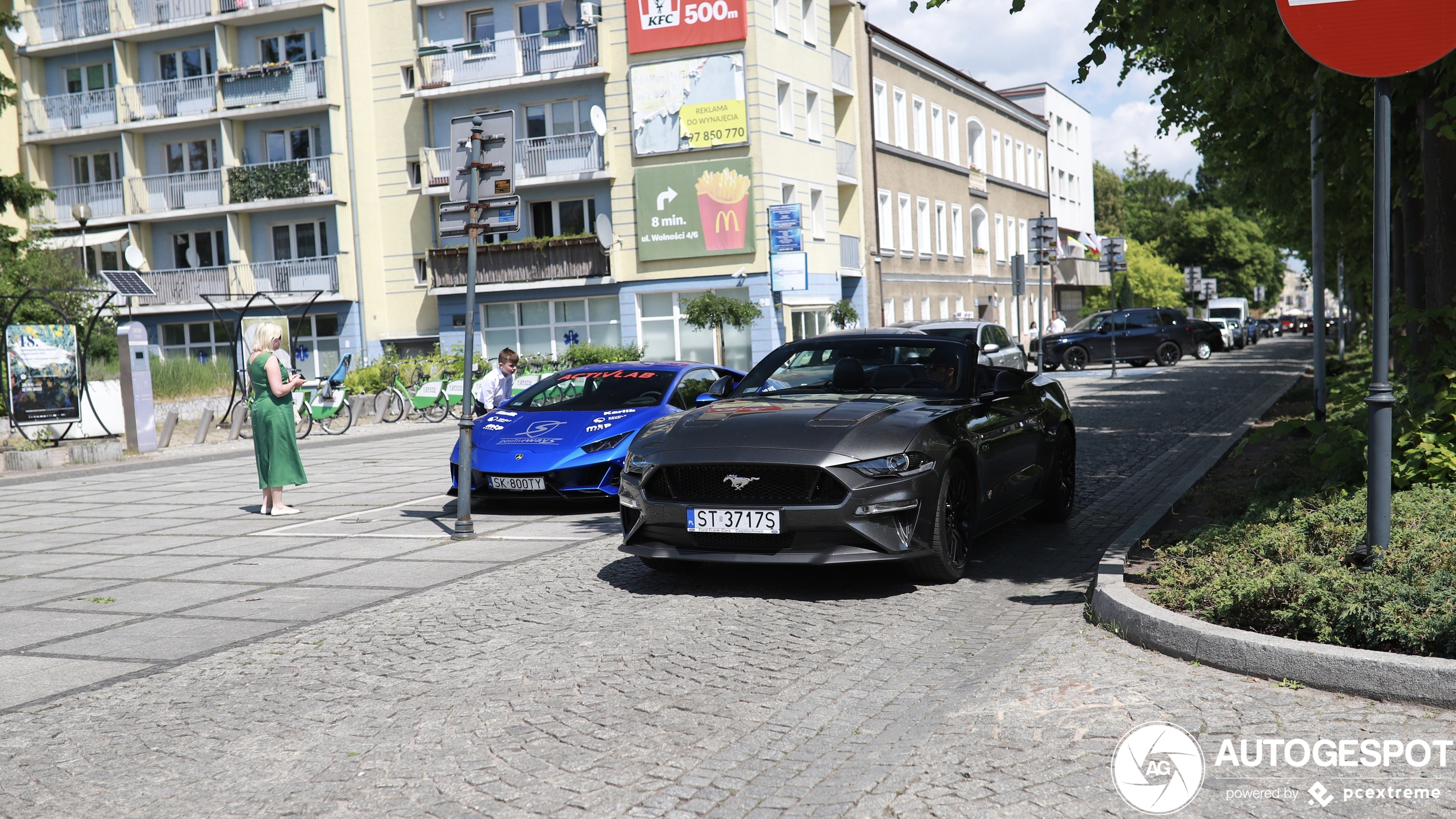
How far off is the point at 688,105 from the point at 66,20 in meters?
24.4

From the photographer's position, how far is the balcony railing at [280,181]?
4234cm

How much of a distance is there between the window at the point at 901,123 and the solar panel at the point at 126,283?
30.5 meters

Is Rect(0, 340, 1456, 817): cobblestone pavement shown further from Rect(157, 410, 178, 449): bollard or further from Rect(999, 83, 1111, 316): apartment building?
Rect(999, 83, 1111, 316): apartment building

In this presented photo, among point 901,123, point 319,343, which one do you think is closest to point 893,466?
point 319,343

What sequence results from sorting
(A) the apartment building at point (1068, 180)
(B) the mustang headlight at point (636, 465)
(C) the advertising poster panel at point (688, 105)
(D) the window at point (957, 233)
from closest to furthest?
(B) the mustang headlight at point (636, 465) → (C) the advertising poster panel at point (688, 105) → (D) the window at point (957, 233) → (A) the apartment building at point (1068, 180)

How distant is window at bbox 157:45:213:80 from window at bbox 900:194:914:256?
2523cm

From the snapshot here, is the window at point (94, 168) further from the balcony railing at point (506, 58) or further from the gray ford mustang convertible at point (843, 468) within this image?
the gray ford mustang convertible at point (843, 468)

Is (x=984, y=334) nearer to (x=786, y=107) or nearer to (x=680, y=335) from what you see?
(x=680, y=335)

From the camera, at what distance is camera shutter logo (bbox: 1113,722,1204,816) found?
3.81 m

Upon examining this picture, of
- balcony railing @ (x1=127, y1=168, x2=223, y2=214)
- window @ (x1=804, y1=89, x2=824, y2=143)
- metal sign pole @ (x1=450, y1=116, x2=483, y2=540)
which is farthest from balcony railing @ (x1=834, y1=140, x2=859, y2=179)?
metal sign pole @ (x1=450, y1=116, x2=483, y2=540)

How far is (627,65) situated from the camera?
124 ft

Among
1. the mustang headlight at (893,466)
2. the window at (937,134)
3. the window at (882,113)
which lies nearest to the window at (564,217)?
the window at (882,113)

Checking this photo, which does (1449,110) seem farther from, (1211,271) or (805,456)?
(1211,271)

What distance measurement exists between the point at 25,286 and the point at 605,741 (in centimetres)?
3173
